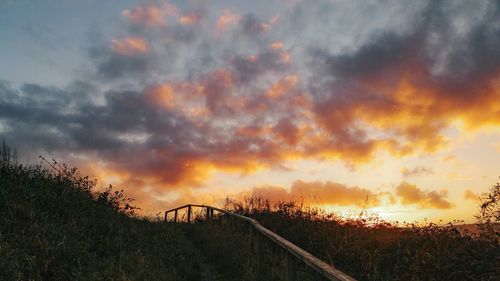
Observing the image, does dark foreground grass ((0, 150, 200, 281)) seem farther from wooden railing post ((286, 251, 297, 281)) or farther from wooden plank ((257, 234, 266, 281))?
wooden railing post ((286, 251, 297, 281))

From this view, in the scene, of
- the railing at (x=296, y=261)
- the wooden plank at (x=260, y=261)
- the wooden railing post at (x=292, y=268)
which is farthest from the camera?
the wooden plank at (x=260, y=261)

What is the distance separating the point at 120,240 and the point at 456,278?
7.99 meters

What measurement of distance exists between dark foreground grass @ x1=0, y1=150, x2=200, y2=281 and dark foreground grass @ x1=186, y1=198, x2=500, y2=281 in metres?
1.51

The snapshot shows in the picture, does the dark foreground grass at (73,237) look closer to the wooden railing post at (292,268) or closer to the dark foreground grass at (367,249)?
the dark foreground grass at (367,249)

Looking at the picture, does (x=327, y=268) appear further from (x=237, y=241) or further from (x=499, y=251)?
(x=237, y=241)

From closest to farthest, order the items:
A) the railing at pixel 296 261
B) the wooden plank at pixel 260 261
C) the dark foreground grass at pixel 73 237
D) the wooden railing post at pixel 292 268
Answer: the railing at pixel 296 261 → the wooden railing post at pixel 292 268 → the dark foreground grass at pixel 73 237 → the wooden plank at pixel 260 261

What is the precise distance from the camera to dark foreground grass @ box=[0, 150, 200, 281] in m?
8.27

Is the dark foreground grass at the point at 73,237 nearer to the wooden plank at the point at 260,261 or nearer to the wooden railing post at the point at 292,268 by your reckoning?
the wooden plank at the point at 260,261

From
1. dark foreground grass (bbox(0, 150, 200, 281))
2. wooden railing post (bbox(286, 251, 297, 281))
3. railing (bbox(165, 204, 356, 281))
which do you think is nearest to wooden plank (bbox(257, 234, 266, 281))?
railing (bbox(165, 204, 356, 281))

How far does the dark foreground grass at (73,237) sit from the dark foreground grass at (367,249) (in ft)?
4.94

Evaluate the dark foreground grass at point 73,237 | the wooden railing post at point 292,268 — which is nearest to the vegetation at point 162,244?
the dark foreground grass at point 73,237

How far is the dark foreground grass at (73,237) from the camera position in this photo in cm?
827

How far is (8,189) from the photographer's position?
11.4 m

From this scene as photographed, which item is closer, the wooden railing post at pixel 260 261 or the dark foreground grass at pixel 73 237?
the dark foreground grass at pixel 73 237
